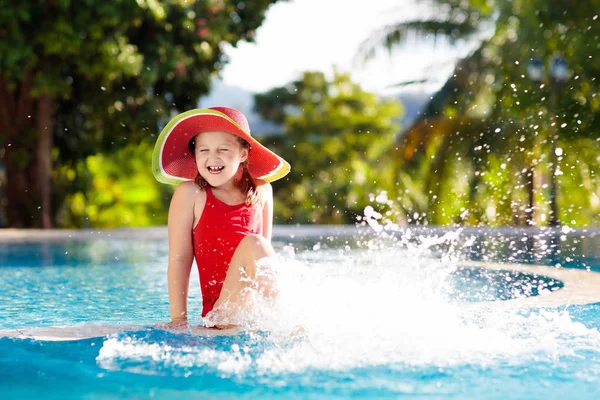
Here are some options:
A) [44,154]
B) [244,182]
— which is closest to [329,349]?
[244,182]

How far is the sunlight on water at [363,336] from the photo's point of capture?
2830mm

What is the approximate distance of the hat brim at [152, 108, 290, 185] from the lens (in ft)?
11.1

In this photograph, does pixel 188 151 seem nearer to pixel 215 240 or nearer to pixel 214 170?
pixel 214 170

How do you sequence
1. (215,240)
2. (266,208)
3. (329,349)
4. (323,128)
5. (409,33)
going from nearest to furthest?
1. (329,349)
2. (215,240)
3. (266,208)
4. (409,33)
5. (323,128)

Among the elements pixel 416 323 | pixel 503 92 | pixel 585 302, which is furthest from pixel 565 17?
pixel 416 323

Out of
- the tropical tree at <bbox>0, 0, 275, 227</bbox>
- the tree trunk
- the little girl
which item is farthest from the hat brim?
the tree trunk

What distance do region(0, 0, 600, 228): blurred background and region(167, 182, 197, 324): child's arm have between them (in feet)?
26.5

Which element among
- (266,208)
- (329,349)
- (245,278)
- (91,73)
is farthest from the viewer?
(91,73)

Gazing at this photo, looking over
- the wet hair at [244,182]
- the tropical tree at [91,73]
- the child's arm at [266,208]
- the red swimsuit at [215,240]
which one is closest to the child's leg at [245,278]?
the red swimsuit at [215,240]

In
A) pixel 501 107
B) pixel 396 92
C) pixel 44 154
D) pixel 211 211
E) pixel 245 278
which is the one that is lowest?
pixel 245 278

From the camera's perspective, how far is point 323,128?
2819 cm

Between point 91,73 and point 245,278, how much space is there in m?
9.01

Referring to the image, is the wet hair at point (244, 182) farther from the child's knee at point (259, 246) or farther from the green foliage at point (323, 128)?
the green foliage at point (323, 128)

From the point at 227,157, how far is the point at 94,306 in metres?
1.97
